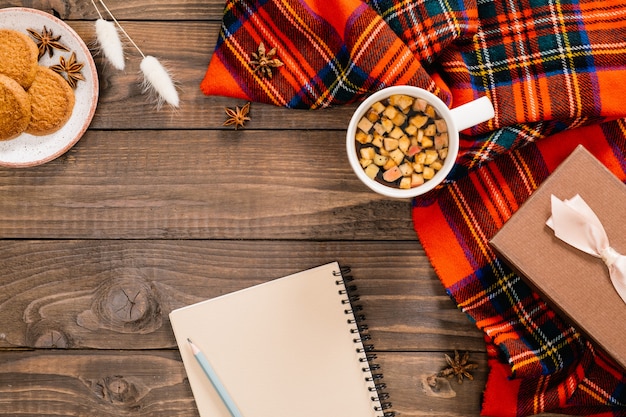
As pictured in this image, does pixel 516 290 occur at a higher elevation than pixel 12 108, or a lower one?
lower

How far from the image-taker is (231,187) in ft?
3.29

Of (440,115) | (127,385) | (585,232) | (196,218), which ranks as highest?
(440,115)

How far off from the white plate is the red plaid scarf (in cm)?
20

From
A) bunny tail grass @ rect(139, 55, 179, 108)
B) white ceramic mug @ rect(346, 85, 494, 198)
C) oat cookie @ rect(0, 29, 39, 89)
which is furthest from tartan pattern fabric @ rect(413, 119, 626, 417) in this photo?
oat cookie @ rect(0, 29, 39, 89)

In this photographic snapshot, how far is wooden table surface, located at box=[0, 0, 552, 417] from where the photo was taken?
1000 millimetres

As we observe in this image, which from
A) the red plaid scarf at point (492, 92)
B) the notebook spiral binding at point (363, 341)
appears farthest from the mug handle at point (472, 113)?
the notebook spiral binding at point (363, 341)

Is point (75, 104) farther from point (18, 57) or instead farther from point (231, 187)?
point (231, 187)

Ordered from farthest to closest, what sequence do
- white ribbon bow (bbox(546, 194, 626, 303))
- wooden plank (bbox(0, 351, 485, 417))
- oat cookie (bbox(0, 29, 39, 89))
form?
wooden plank (bbox(0, 351, 485, 417))
oat cookie (bbox(0, 29, 39, 89))
white ribbon bow (bbox(546, 194, 626, 303))

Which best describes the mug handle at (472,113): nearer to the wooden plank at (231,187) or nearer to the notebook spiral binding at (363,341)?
the wooden plank at (231,187)

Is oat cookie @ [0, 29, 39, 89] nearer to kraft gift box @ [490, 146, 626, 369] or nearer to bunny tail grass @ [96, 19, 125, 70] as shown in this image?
bunny tail grass @ [96, 19, 125, 70]

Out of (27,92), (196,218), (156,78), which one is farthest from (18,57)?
(196,218)

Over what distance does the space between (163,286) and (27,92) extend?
39 cm

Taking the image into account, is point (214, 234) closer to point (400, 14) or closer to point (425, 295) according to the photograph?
point (425, 295)

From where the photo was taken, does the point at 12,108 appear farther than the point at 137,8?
No
